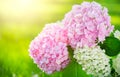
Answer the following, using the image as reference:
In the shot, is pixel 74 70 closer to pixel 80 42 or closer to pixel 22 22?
pixel 80 42

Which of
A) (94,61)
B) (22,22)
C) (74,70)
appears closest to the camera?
(94,61)

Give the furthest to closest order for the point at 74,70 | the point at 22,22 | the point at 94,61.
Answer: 1. the point at 22,22
2. the point at 74,70
3. the point at 94,61

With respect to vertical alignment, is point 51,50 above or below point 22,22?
below

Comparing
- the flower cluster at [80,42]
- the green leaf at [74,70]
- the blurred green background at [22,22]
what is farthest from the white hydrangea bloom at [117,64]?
the blurred green background at [22,22]

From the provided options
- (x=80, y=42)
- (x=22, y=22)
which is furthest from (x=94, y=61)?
(x=22, y=22)

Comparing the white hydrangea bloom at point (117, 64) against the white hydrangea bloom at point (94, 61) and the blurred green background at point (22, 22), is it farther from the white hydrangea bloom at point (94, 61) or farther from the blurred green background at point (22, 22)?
the blurred green background at point (22, 22)

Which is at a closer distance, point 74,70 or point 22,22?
point 74,70
